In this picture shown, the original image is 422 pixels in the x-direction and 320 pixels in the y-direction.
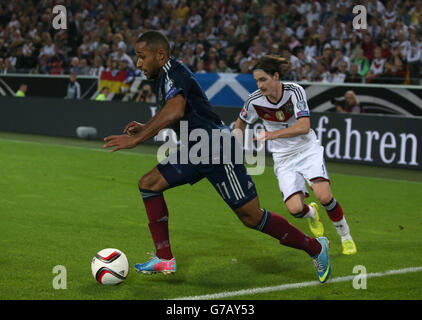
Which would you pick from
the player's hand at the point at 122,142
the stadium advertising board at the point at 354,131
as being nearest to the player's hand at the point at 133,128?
the player's hand at the point at 122,142

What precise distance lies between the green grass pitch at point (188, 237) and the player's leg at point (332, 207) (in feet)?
0.43

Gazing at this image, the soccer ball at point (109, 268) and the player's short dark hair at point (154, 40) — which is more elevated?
the player's short dark hair at point (154, 40)

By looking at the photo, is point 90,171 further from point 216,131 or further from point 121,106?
point 216,131

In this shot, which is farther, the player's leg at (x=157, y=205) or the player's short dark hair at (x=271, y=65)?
the player's short dark hair at (x=271, y=65)

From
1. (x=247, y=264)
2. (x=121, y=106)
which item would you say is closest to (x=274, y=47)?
(x=121, y=106)

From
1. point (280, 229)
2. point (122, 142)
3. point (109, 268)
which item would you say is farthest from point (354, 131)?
point (122, 142)

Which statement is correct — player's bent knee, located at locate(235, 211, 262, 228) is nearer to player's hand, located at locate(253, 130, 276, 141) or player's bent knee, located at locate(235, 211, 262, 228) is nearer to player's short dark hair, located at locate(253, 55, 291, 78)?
player's hand, located at locate(253, 130, 276, 141)

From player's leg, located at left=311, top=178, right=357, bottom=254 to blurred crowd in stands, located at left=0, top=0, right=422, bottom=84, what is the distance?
866 cm

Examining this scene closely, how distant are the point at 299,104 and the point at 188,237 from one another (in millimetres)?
1995

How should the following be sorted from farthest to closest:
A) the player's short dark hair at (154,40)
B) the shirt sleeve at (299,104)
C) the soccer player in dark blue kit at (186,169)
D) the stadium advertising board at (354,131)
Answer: the stadium advertising board at (354,131), the shirt sleeve at (299,104), the player's short dark hair at (154,40), the soccer player in dark blue kit at (186,169)

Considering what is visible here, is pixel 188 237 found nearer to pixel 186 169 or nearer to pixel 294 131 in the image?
pixel 294 131

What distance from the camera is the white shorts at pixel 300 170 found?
23.4ft

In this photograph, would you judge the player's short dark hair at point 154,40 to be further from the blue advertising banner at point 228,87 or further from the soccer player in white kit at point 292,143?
the blue advertising banner at point 228,87

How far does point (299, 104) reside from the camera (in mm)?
6926
